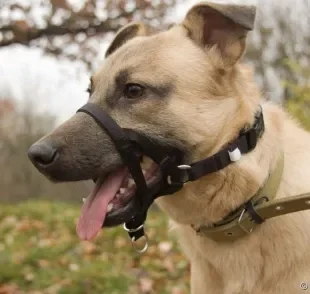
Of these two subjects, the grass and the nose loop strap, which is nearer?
the nose loop strap

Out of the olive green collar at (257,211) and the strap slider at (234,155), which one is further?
the strap slider at (234,155)

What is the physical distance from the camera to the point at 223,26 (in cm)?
262

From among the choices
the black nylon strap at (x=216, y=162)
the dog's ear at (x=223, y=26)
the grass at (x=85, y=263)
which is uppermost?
the dog's ear at (x=223, y=26)

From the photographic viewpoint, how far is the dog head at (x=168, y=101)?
2.30 m

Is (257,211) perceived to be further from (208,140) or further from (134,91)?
(134,91)

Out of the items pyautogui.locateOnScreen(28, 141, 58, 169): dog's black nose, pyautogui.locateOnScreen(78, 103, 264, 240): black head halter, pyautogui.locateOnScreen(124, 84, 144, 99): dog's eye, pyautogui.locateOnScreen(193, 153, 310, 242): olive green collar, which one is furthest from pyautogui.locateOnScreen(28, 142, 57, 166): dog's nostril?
pyautogui.locateOnScreen(193, 153, 310, 242): olive green collar

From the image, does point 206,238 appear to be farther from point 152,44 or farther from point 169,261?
point 169,261

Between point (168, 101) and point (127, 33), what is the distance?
941mm

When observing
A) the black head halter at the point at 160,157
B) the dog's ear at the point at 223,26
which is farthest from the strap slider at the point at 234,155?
the dog's ear at the point at 223,26

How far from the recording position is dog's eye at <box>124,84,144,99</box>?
2418 mm

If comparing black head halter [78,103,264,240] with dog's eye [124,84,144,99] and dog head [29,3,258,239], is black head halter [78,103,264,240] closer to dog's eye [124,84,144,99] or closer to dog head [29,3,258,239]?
dog head [29,3,258,239]

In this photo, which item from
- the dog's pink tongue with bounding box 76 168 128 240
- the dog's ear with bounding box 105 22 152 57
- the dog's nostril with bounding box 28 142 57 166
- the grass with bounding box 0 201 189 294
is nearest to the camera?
the dog's nostril with bounding box 28 142 57 166

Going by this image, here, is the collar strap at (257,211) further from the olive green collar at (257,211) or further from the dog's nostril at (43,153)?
the dog's nostril at (43,153)

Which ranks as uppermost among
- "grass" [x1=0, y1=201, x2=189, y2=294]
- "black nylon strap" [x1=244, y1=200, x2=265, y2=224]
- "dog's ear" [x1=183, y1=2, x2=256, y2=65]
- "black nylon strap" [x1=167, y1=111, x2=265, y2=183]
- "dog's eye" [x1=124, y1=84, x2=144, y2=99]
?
"dog's ear" [x1=183, y1=2, x2=256, y2=65]
